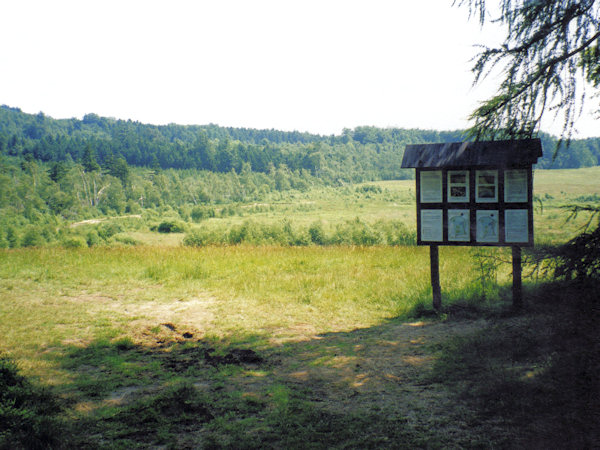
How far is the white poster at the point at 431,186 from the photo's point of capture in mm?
9461

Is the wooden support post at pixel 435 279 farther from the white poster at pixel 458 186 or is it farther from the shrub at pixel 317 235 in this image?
the shrub at pixel 317 235

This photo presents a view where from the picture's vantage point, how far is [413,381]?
6082 millimetres

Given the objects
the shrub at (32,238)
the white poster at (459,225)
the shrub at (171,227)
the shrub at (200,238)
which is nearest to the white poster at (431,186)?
the white poster at (459,225)

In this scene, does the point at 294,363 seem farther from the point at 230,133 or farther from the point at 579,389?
the point at 230,133

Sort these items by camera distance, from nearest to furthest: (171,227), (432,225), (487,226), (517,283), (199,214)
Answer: (517,283) < (487,226) < (432,225) < (171,227) < (199,214)

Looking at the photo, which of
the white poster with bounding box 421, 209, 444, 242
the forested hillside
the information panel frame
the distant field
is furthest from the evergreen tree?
the information panel frame

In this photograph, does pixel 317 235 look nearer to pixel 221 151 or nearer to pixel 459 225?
pixel 459 225

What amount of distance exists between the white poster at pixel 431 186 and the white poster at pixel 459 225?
0.44 m

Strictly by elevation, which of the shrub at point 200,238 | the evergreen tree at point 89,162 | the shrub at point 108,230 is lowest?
the shrub at point 108,230

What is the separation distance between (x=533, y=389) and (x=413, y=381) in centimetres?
161

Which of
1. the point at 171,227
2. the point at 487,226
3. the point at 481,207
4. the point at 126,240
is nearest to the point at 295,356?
the point at 487,226

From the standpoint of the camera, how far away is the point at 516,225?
8.80 meters

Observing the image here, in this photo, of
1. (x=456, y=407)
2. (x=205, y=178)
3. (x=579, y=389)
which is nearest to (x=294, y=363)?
(x=456, y=407)

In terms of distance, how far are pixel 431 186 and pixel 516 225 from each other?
192cm
